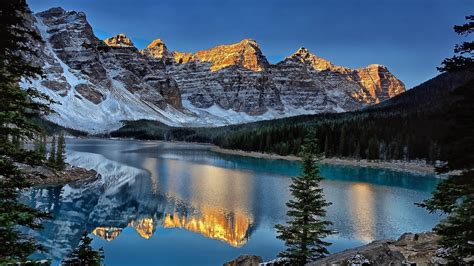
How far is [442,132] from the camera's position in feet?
40.8

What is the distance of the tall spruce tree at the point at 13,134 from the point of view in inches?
370

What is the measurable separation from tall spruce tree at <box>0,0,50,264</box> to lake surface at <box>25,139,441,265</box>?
20.4 meters

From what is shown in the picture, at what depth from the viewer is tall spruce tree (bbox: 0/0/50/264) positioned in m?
9.40

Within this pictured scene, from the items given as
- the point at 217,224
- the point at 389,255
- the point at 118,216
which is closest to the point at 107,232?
the point at 118,216

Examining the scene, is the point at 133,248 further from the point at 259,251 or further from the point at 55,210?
the point at 55,210

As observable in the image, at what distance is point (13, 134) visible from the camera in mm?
10445

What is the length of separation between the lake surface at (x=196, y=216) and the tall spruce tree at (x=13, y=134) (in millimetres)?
20368

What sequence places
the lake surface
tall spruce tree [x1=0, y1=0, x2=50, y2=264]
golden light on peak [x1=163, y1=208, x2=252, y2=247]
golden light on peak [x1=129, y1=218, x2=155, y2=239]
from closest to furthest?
tall spruce tree [x1=0, y1=0, x2=50, y2=264]
the lake surface
golden light on peak [x1=163, y1=208, x2=252, y2=247]
golden light on peak [x1=129, y1=218, x2=155, y2=239]

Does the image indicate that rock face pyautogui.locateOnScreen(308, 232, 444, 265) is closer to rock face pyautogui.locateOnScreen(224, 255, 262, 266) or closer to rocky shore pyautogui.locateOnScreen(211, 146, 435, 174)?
rock face pyautogui.locateOnScreen(224, 255, 262, 266)

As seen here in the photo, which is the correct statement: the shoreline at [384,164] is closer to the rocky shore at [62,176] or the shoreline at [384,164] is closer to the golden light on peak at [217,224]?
the rocky shore at [62,176]

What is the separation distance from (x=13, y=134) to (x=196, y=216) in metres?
34.2

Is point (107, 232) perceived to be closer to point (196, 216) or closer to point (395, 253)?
point (196, 216)

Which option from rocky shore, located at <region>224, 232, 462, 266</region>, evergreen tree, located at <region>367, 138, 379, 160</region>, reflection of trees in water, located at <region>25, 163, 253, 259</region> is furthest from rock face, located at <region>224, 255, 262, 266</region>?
evergreen tree, located at <region>367, 138, 379, 160</region>

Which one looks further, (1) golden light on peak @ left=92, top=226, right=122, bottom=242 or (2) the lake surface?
(1) golden light on peak @ left=92, top=226, right=122, bottom=242
